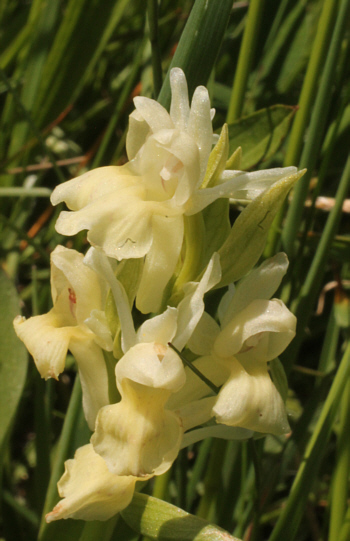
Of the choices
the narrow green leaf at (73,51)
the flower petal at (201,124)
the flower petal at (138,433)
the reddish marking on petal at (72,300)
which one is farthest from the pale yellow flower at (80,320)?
the narrow green leaf at (73,51)

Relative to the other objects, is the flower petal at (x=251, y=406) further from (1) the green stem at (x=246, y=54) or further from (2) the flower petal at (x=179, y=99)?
(1) the green stem at (x=246, y=54)

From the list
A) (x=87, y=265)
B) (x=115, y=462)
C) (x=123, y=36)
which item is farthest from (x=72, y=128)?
(x=115, y=462)

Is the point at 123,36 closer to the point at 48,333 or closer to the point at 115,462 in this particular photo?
the point at 48,333

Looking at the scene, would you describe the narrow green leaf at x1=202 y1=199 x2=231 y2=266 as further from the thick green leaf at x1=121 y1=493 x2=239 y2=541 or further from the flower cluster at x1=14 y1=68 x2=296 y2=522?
the thick green leaf at x1=121 y1=493 x2=239 y2=541

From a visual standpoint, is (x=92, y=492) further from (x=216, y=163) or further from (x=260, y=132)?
(x=260, y=132)

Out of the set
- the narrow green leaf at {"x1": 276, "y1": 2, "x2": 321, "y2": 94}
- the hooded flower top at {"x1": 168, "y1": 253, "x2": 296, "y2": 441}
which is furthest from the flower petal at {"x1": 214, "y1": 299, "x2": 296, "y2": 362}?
the narrow green leaf at {"x1": 276, "y1": 2, "x2": 321, "y2": 94}
